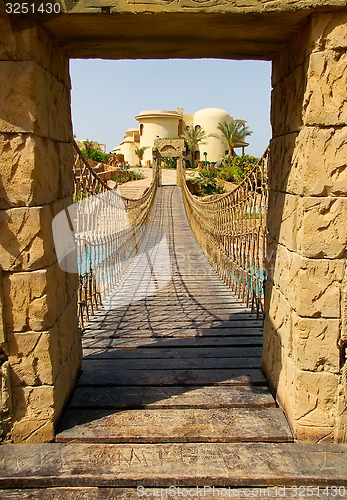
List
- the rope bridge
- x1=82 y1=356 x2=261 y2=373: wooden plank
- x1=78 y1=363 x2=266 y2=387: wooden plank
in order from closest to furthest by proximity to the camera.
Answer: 1. x1=78 y1=363 x2=266 y2=387: wooden plank
2. x1=82 y1=356 x2=261 y2=373: wooden plank
3. the rope bridge

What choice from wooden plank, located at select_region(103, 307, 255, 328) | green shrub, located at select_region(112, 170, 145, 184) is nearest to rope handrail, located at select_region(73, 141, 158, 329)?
wooden plank, located at select_region(103, 307, 255, 328)

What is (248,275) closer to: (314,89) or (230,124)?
(314,89)

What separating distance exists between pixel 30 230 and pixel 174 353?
1241 millimetres

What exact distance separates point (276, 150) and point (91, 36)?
3.28ft

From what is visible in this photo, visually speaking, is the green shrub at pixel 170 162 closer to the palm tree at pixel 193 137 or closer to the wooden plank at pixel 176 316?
the palm tree at pixel 193 137

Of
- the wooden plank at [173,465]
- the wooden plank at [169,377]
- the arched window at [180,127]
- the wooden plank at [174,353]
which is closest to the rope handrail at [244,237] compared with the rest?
the wooden plank at [174,353]

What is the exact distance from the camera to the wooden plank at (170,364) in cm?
227

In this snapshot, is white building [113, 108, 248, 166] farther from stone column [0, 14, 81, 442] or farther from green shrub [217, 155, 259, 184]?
stone column [0, 14, 81, 442]

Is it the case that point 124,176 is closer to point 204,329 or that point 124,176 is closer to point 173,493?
point 204,329

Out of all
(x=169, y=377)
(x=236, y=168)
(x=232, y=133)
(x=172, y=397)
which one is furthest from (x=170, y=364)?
(x=232, y=133)

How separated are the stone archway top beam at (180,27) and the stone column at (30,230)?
167 mm

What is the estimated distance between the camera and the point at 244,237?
144 inches

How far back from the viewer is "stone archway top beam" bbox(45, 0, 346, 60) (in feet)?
4.83

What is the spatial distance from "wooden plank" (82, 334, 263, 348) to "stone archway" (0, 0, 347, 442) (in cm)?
71
